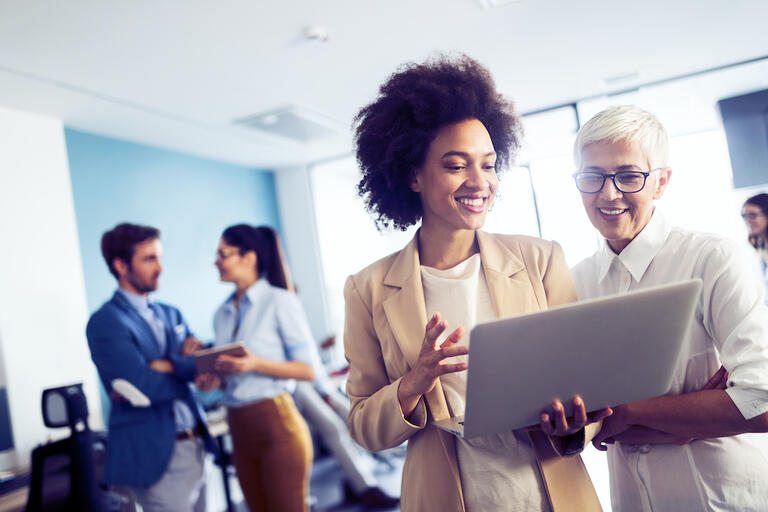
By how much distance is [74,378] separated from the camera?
3.75m

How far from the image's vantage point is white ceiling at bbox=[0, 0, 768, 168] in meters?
2.79

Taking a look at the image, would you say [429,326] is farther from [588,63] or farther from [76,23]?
[588,63]

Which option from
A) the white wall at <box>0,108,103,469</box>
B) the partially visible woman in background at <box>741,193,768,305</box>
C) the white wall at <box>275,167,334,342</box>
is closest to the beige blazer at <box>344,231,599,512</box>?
the white wall at <box>0,108,103,469</box>

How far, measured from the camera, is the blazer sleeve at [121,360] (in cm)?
231

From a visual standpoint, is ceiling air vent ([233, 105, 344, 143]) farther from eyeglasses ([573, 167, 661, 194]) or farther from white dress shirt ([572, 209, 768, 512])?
white dress shirt ([572, 209, 768, 512])

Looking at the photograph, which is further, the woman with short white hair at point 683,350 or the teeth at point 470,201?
the teeth at point 470,201

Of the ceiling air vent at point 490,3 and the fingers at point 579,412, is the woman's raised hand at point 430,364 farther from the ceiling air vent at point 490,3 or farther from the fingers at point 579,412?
the ceiling air vent at point 490,3

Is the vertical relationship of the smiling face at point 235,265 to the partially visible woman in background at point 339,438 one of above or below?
above

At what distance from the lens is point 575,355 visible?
37.1 inches

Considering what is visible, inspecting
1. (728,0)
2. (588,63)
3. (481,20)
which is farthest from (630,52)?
(481,20)

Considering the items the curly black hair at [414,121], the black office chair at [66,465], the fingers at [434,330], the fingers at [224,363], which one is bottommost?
the black office chair at [66,465]

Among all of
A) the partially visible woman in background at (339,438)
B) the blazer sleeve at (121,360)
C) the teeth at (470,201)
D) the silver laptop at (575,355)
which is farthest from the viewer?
the partially visible woman in background at (339,438)

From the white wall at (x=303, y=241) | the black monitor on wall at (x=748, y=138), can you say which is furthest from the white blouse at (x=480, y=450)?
the white wall at (x=303, y=241)

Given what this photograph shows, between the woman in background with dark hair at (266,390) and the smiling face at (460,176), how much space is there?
146cm
